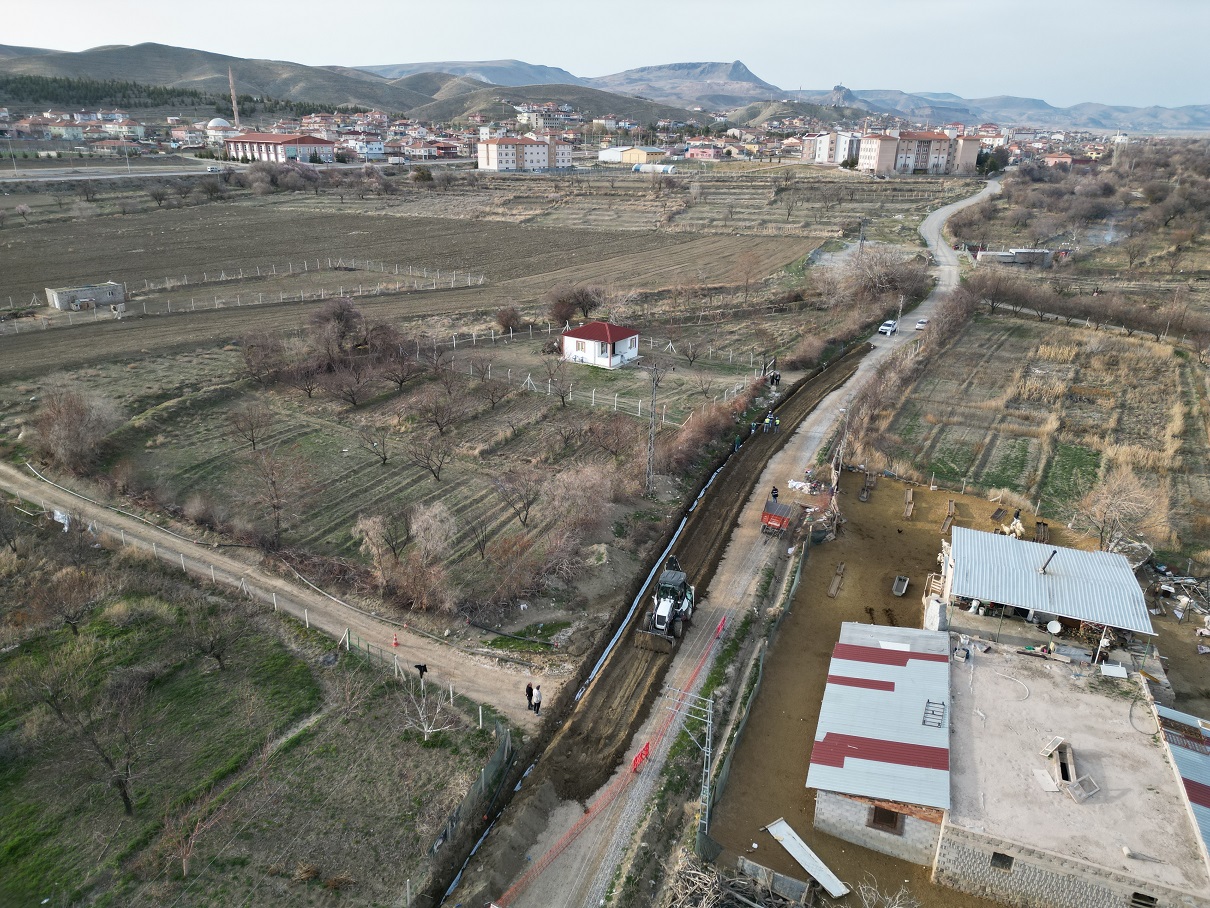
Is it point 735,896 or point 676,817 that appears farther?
point 676,817

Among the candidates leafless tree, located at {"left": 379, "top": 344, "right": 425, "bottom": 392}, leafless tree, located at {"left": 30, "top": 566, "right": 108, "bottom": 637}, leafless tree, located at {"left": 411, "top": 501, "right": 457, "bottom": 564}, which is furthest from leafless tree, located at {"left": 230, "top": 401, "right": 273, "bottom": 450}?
leafless tree, located at {"left": 411, "top": 501, "right": 457, "bottom": 564}

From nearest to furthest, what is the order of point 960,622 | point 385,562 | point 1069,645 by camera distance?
point 1069,645
point 960,622
point 385,562

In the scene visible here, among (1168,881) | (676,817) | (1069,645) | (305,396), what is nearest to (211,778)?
(676,817)

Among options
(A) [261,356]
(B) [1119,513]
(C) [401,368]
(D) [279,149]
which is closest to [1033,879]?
(B) [1119,513]

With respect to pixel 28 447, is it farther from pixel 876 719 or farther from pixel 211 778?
pixel 876 719

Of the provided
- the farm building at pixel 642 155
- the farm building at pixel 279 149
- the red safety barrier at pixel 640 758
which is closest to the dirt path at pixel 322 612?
the red safety barrier at pixel 640 758

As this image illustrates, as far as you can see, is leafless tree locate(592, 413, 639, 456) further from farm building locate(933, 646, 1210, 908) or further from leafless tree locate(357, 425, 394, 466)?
farm building locate(933, 646, 1210, 908)

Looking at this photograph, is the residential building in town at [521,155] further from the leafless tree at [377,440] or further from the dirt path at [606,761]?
the dirt path at [606,761]
